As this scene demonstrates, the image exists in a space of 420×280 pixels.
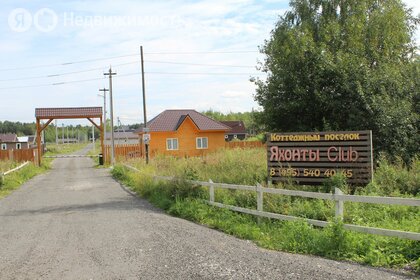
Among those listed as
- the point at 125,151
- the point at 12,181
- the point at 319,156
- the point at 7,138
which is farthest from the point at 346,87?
the point at 7,138

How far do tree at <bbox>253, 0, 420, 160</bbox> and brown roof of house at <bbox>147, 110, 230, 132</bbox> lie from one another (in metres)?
26.8

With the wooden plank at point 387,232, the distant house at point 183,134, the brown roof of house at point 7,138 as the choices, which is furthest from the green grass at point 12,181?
the brown roof of house at point 7,138

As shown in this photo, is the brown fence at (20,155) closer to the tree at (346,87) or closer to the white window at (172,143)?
the white window at (172,143)

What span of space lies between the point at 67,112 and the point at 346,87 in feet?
108

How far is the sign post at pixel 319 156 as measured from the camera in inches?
438

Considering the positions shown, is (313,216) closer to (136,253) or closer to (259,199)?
(259,199)

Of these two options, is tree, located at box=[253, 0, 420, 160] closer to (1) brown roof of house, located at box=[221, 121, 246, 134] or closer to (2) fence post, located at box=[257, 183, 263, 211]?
(2) fence post, located at box=[257, 183, 263, 211]

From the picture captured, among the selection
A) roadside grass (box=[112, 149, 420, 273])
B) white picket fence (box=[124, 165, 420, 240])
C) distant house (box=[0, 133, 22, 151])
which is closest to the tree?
roadside grass (box=[112, 149, 420, 273])

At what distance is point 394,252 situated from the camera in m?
6.95

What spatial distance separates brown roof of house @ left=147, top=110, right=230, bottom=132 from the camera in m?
49.0

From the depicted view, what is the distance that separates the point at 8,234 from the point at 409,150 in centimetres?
1341

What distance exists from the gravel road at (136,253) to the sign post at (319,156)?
326cm

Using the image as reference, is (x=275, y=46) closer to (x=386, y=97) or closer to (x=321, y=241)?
(x=386, y=97)

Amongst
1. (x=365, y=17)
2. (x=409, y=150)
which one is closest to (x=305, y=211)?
(x=409, y=150)
